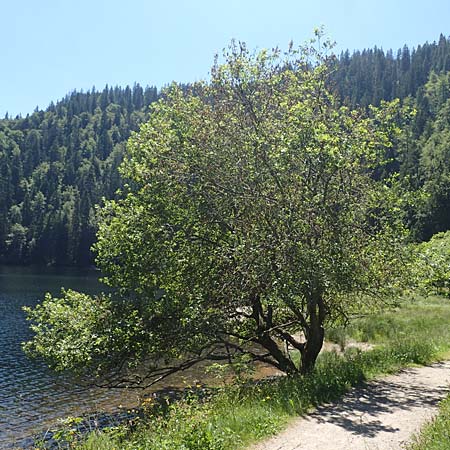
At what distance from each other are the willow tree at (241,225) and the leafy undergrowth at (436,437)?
458cm

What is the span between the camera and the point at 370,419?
424 inches

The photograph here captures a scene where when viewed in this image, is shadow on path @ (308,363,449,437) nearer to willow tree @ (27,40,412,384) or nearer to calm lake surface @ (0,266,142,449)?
willow tree @ (27,40,412,384)

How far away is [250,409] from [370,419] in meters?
2.70

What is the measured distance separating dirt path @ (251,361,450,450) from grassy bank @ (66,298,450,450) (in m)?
0.40

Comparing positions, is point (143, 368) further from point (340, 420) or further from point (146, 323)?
point (340, 420)

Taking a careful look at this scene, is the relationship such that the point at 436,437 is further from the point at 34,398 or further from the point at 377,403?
the point at 34,398

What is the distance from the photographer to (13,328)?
47.1 meters

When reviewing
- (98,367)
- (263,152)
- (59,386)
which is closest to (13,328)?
(59,386)

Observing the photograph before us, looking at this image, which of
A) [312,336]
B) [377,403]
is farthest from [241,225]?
[377,403]

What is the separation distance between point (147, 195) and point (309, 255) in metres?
6.37

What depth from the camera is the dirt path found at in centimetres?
942

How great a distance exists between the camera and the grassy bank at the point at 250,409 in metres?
9.66

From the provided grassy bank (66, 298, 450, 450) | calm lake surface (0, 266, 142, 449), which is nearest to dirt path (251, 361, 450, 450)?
grassy bank (66, 298, 450, 450)

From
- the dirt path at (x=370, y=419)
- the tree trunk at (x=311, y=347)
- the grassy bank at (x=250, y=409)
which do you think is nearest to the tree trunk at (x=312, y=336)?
the tree trunk at (x=311, y=347)
